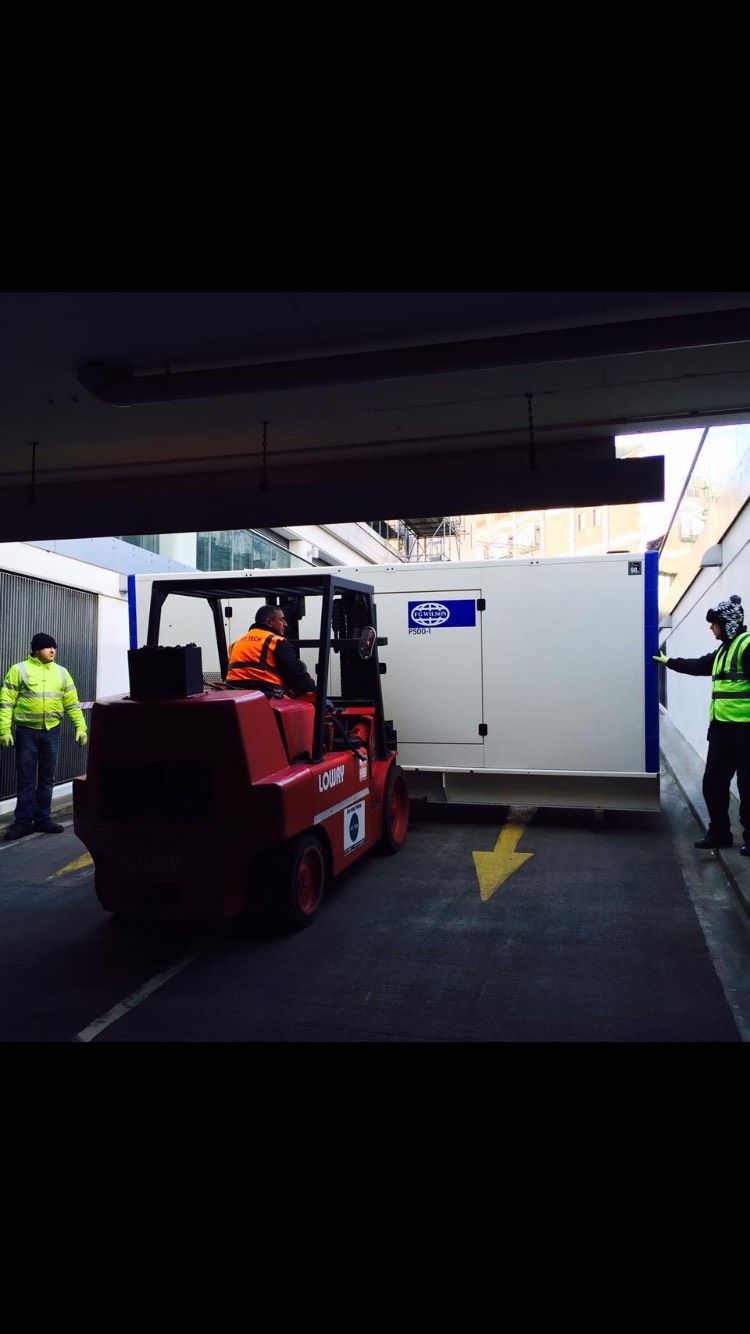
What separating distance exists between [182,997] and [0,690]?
487 cm

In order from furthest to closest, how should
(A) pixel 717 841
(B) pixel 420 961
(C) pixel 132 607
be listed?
(C) pixel 132 607 → (A) pixel 717 841 → (B) pixel 420 961

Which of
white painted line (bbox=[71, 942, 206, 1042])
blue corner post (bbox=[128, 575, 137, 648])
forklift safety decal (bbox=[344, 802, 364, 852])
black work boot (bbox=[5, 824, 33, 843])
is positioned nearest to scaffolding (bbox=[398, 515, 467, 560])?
blue corner post (bbox=[128, 575, 137, 648])

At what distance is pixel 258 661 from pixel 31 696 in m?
3.48

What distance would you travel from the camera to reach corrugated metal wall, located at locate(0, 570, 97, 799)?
918cm

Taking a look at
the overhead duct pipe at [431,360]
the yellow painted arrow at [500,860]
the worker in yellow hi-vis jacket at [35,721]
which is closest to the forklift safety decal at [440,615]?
the yellow painted arrow at [500,860]

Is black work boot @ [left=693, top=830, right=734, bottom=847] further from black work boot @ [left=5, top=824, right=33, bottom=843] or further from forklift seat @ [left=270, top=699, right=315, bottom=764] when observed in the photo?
black work boot @ [left=5, top=824, right=33, bottom=843]

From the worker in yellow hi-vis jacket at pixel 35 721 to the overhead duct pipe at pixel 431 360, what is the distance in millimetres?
4249

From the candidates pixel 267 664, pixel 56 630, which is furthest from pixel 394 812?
pixel 56 630

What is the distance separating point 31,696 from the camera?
8031 millimetres

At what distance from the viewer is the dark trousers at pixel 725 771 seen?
21.2 ft

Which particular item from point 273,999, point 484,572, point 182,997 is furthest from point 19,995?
point 484,572

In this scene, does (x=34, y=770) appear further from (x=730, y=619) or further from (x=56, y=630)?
(x=730, y=619)

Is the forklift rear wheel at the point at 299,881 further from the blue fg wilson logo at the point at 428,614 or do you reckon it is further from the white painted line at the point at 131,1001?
the blue fg wilson logo at the point at 428,614
